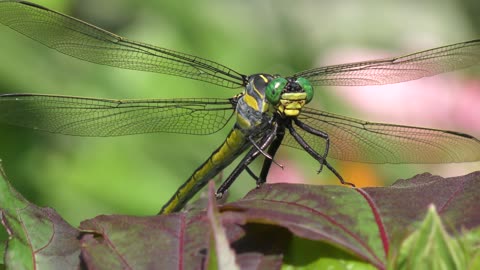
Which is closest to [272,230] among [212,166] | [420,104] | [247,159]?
[247,159]

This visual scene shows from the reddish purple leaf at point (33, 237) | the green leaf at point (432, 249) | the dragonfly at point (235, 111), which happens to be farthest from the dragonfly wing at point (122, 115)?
the green leaf at point (432, 249)

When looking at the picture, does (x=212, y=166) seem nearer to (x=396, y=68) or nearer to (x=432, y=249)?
(x=396, y=68)

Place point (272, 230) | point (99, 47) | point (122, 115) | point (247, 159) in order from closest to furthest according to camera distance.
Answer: point (272, 230) < point (247, 159) < point (122, 115) < point (99, 47)

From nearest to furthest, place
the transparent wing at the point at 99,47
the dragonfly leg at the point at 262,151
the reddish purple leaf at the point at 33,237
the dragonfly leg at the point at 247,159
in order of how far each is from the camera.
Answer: the reddish purple leaf at the point at 33,237 → the dragonfly leg at the point at 247,159 → the dragonfly leg at the point at 262,151 → the transparent wing at the point at 99,47

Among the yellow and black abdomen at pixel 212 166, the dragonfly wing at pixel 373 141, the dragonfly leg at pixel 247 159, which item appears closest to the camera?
the dragonfly leg at pixel 247 159

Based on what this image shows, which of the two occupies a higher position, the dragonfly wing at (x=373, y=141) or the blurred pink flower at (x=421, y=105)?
the blurred pink flower at (x=421, y=105)

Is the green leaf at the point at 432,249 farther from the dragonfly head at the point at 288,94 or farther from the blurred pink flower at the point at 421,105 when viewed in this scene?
the blurred pink flower at the point at 421,105

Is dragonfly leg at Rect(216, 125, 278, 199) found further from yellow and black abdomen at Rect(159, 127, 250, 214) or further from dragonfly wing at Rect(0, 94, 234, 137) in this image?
dragonfly wing at Rect(0, 94, 234, 137)

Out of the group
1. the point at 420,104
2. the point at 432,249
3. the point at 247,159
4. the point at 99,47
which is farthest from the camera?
the point at 420,104
